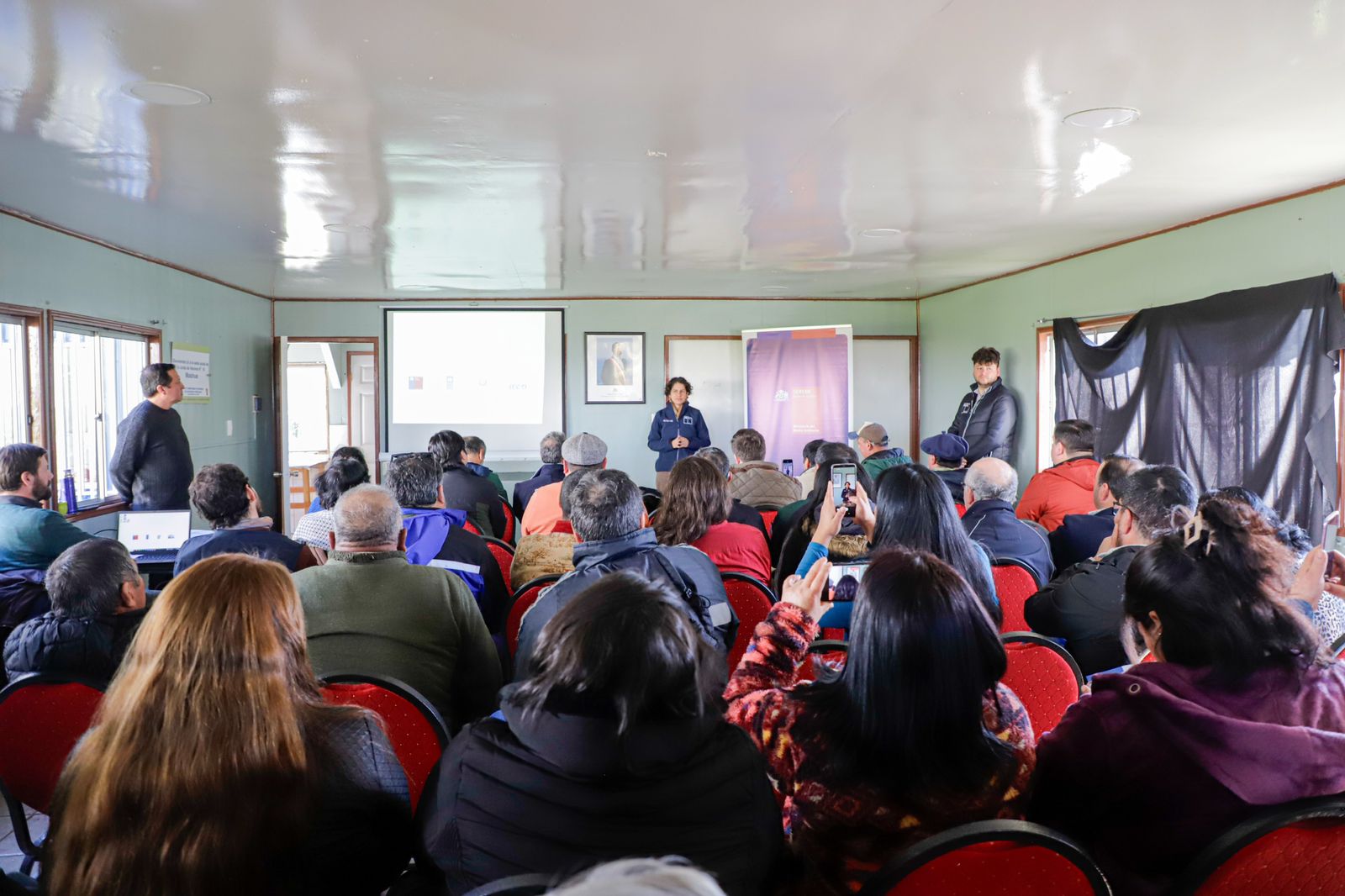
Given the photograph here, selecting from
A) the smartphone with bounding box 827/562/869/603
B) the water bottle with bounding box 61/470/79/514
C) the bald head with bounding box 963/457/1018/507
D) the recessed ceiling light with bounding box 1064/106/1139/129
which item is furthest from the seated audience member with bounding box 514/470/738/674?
the water bottle with bounding box 61/470/79/514

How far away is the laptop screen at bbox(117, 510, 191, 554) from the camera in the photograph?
3.80m

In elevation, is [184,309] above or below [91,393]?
above

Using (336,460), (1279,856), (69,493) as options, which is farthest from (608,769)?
(69,493)

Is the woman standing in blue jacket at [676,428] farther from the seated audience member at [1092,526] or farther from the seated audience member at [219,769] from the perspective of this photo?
the seated audience member at [219,769]

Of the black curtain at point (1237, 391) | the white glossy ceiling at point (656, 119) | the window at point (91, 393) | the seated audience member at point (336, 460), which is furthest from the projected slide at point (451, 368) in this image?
the black curtain at point (1237, 391)

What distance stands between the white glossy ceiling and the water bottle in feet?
5.06

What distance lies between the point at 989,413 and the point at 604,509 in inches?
213

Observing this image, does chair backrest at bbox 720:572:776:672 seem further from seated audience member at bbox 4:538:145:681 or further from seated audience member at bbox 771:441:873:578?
seated audience member at bbox 4:538:145:681

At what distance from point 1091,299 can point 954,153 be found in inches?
119

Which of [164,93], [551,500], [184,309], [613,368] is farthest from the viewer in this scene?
[613,368]

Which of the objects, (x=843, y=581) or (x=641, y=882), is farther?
(x=843, y=581)

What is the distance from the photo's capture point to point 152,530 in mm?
3838

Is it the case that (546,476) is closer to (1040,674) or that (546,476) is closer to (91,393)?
(91,393)

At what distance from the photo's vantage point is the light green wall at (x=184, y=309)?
477 cm
